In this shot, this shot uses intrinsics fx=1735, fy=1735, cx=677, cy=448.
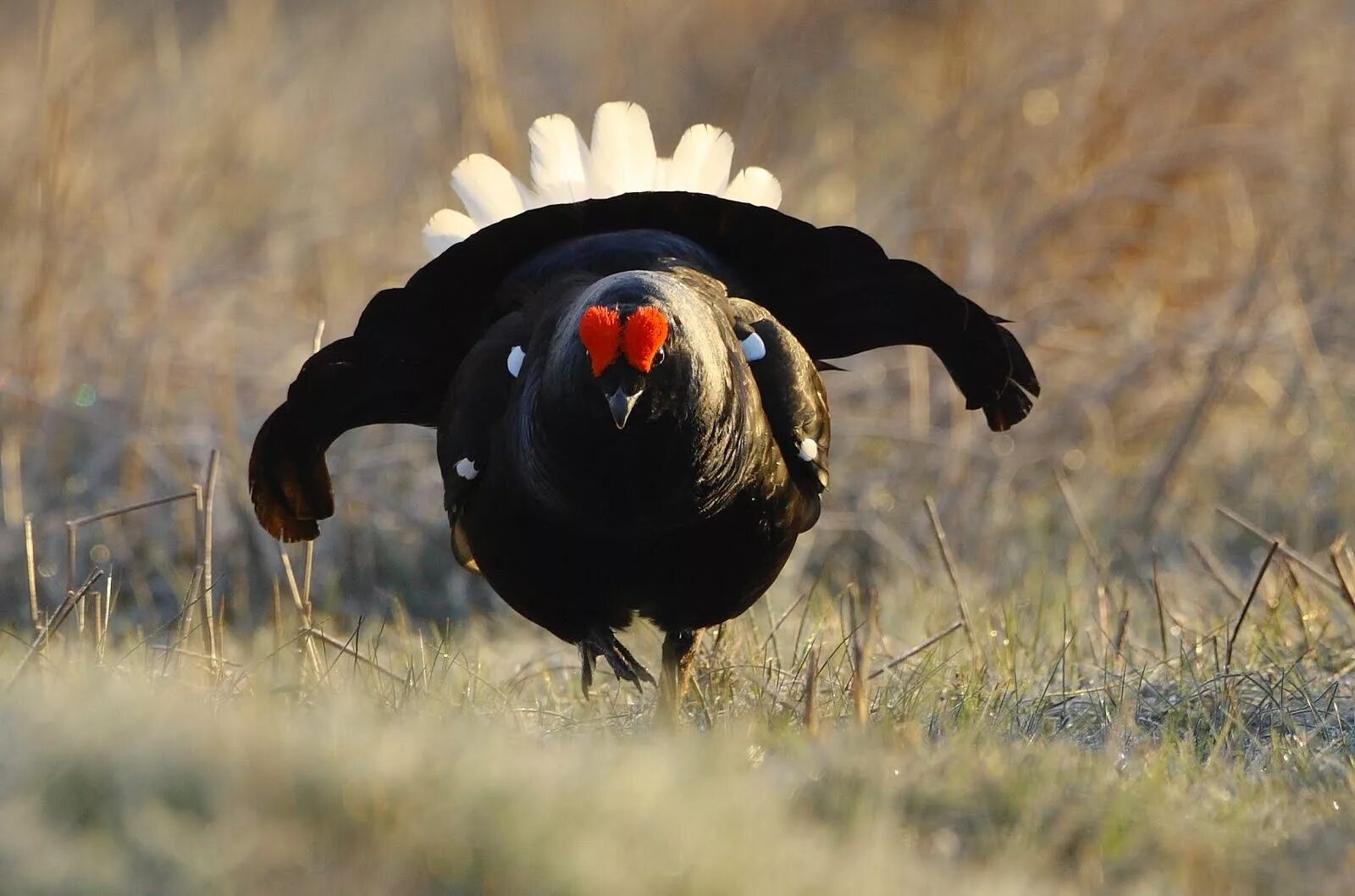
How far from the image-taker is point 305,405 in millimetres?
4031

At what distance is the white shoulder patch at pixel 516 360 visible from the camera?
11.8ft

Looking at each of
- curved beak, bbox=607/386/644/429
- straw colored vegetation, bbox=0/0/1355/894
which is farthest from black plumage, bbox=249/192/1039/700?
straw colored vegetation, bbox=0/0/1355/894

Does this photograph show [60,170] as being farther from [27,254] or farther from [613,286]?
[613,286]

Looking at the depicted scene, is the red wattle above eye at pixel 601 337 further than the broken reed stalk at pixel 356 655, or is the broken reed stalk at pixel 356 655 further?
the broken reed stalk at pixel 356 655

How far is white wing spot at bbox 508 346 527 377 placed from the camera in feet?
11.8

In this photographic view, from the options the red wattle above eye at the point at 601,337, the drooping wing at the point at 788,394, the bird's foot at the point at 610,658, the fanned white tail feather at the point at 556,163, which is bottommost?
the bird's foot at the point at 610,658

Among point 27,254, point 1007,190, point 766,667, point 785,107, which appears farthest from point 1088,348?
point 27,254

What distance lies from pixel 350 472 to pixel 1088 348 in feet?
8.92

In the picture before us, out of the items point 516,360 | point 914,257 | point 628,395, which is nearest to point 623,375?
point 628,395

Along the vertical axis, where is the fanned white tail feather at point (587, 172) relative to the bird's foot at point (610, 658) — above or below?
above

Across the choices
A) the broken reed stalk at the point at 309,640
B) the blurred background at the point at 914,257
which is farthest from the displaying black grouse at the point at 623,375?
the blurred background at the point at 914,257

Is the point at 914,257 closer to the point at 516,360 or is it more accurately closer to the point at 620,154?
the point at 620,154

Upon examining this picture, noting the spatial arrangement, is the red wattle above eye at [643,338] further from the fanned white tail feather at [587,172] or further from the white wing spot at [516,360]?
the fanned white tail feather at [587,172]

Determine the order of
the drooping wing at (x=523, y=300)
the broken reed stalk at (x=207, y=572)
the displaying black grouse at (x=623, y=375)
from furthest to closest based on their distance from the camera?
the drooping wing at (x=523, y=300) < the broken reed stalk at (x=207, y=572) < the displaying black grouse at (x=623, y=375)
